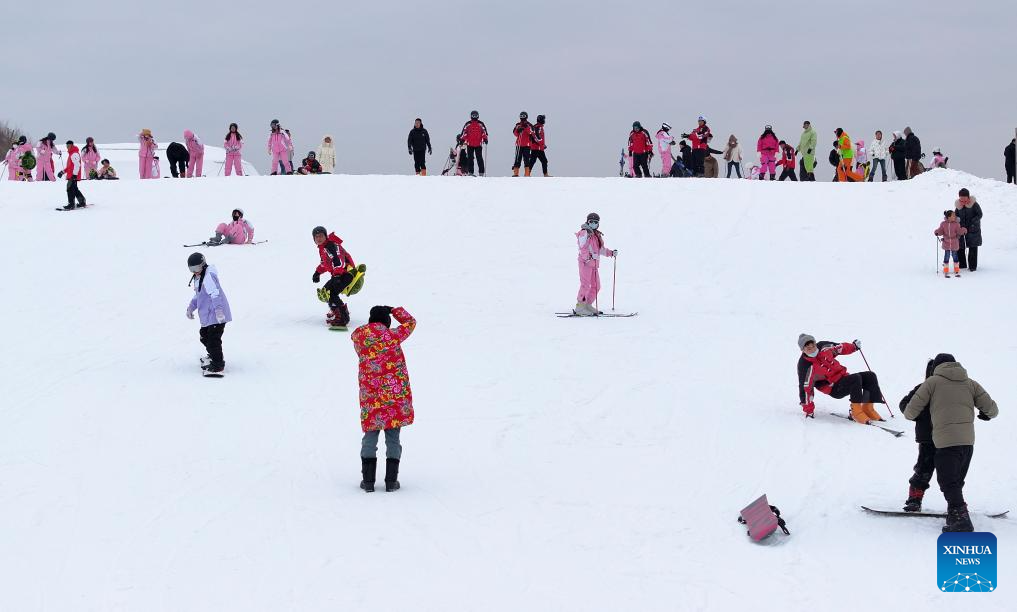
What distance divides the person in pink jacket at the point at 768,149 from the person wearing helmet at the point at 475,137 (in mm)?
7737

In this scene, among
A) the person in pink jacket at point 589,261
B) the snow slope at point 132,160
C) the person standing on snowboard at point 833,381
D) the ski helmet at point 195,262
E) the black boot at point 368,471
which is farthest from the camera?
the snow slope at point 132,160

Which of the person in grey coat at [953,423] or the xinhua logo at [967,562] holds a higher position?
the person in grey coat at [953,423]

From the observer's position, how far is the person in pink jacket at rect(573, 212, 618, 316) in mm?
15695

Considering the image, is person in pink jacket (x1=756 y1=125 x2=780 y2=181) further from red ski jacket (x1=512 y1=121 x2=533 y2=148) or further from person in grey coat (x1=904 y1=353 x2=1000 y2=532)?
person in grey coat (x1=904 y1=353 x2=1000 y2=532)

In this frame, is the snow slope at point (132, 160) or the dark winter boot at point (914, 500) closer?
the dark winter boot at point (914, 500)

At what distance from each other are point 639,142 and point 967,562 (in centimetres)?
2106

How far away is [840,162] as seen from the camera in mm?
29328

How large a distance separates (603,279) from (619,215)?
469cm

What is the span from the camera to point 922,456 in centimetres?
802

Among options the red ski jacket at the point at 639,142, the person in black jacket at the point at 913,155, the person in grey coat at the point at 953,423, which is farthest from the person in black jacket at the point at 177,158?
the person in grey coat at the point at 953,423

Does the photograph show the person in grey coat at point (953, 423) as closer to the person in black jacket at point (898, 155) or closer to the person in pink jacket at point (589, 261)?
the person in pink jacket at point (589, 261)

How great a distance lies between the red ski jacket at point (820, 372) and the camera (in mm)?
10805

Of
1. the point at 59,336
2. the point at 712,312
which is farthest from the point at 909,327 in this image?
the point at 59,336

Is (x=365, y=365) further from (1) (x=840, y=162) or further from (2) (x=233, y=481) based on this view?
(1) (x=840, y=162)
